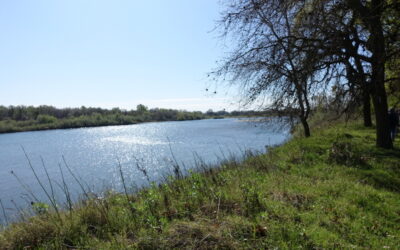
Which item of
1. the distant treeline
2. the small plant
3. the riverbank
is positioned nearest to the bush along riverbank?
the small plant

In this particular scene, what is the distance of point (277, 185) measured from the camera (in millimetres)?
5727

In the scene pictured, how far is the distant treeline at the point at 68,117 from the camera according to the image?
90438mm

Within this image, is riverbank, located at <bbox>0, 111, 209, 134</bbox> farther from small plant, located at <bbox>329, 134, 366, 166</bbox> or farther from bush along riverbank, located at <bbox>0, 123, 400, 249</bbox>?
small plant, located at <bbox>329, 134, 366, 166</bbox>

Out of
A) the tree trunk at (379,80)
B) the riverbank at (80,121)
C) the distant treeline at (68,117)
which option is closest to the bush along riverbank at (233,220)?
the tree trunk at (379,80)

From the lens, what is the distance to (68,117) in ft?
367

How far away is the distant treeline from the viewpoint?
90.4 meters

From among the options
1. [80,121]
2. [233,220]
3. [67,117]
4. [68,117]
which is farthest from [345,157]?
[67,117]

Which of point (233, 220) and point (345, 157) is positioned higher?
point (345, 157)

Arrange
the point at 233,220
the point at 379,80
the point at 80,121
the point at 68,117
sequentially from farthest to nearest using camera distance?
the point at 68,117
the point at 80,121
the point at 379,80
the point at 233,220

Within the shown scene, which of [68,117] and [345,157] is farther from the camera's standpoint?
[68,117]

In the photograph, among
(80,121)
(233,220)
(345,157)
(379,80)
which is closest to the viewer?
(233,220)

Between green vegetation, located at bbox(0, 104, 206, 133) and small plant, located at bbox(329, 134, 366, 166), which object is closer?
small plant, located at bbox(329, 134, 366, 166)

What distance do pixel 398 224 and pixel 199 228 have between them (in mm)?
3458

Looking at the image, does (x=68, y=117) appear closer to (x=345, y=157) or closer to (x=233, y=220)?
(x=345, y=157)
